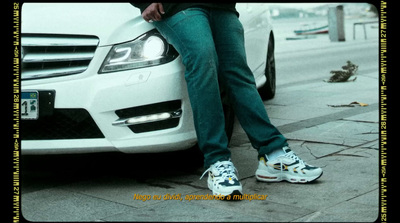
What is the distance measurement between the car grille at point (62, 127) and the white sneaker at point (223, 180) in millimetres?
615

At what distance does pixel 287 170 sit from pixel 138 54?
101 centimetres

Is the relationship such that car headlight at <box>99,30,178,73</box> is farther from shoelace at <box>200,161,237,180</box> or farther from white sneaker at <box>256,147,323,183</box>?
white sneaker at <box>256,147,323,183</box>

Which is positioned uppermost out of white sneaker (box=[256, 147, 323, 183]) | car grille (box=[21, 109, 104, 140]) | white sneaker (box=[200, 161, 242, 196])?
car grille (box=[21, 109, 104, 140])

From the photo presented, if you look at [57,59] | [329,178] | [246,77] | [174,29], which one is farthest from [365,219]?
[57,59]

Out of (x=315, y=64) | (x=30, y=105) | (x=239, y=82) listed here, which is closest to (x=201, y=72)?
(x=239, y=82)

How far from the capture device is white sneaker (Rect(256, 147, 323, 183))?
3.46 metres

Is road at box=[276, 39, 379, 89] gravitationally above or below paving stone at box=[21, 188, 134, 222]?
below

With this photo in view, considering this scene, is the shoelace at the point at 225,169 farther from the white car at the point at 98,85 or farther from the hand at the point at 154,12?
the hand at the point at 154,12

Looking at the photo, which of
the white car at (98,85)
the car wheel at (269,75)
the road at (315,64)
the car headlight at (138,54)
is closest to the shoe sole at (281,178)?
the white car at (98,85)

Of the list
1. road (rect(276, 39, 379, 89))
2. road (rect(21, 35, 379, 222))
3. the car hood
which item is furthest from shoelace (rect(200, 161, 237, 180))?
road (rect(276, 39, 379, 89))

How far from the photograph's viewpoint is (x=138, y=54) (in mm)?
3393

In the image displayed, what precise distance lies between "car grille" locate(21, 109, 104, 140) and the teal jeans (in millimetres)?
Answer: 550

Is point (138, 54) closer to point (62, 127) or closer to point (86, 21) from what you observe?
point (86, 21)

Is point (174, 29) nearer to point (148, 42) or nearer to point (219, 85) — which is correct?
point (148, 42)
